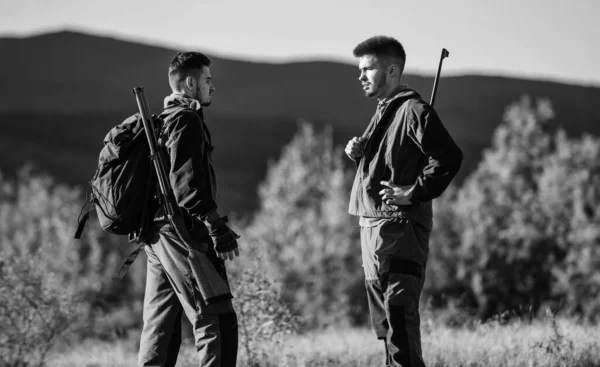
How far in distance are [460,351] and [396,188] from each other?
258 centimetres

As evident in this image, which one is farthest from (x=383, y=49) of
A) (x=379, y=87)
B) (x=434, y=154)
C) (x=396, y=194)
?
(x=396, y=194)

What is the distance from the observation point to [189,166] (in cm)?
429

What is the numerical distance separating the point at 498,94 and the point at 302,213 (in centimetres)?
7278

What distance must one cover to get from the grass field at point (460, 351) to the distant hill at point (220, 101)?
10908cm

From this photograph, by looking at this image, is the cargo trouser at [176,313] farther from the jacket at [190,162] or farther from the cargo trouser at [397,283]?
the cargo trouser at [397,283]

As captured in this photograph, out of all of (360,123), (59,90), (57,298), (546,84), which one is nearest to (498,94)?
(546,84)

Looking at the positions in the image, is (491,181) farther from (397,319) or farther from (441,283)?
(397,319)

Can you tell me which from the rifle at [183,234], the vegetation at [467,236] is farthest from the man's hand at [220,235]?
the vegetation at [467,236]

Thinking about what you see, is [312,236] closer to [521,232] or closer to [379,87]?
[521,232]

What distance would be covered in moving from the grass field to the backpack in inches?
80.3

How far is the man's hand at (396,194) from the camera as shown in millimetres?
4191

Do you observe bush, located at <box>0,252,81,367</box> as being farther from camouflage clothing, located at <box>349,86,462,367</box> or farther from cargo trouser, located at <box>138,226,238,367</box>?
camouflage clothing, located at <box>349,86,462,367</box>

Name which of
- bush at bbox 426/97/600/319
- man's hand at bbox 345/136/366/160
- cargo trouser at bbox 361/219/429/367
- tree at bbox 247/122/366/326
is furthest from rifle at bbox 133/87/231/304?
bush at bbox 426/97/600/319

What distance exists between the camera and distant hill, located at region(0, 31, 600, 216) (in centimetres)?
12194
